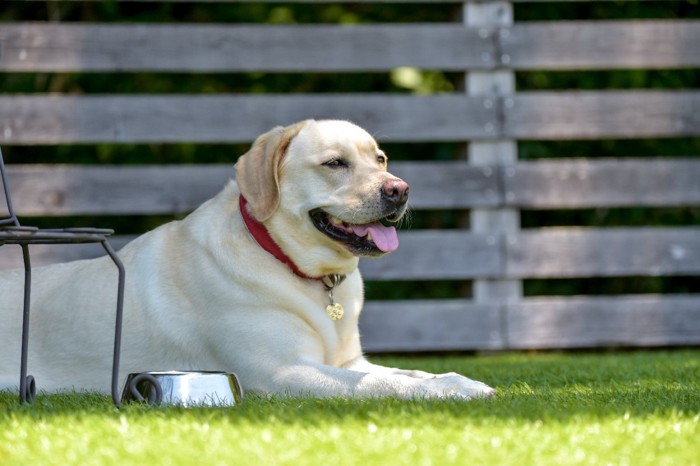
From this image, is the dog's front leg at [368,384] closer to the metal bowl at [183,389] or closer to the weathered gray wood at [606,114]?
the metal bowl at [183,389]

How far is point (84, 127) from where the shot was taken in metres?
5.28

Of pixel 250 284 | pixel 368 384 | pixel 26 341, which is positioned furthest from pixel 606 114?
pixel 26 341

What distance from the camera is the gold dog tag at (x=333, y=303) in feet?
11.6

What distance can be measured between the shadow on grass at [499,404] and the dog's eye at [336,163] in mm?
836

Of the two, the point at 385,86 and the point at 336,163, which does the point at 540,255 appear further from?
the point at 336,163

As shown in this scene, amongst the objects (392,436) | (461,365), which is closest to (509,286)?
(461,365)

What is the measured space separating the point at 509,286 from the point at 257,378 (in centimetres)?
248

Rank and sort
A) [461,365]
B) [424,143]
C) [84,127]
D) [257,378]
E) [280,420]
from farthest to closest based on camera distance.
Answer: [424,143], [84,127], [461,365], [257,378], [280,420]

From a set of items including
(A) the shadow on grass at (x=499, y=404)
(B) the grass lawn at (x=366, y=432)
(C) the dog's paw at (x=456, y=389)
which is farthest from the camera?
(C) the dog's paw at (x=456, y=389)

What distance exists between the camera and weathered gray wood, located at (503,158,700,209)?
5.53 metres

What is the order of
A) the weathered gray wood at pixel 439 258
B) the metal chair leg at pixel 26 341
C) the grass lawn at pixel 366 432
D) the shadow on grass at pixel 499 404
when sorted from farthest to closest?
the weathered gray wood at pixel 439 258 < the metal chair leg at pixel 26 341 < the shadow on grass at pixel 499 404 < the grass lawn at pixel 366 432

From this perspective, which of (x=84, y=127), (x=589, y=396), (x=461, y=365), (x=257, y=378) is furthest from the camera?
(x=84, y=127)

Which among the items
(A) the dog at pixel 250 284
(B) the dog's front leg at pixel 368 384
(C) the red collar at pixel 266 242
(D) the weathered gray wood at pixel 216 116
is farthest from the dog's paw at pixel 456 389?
(D) the weathered gray wood at pixel 216 116

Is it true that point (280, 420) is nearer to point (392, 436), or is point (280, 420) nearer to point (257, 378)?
point (392, 436)
